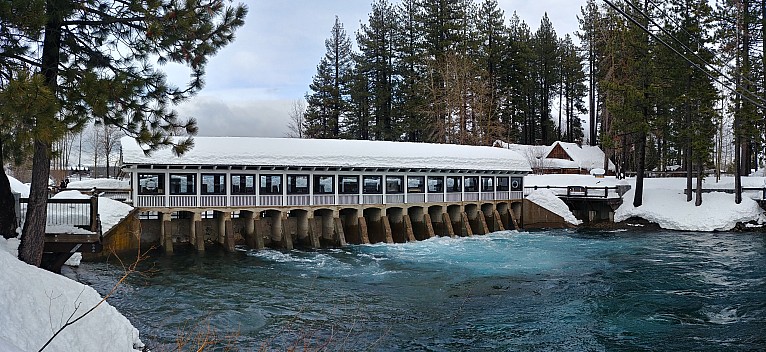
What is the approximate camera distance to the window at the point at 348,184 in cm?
2905

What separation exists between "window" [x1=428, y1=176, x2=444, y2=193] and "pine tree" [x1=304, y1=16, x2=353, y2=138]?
2388 cm

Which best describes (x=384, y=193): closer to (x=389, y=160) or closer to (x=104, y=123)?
(x=389, y=160)

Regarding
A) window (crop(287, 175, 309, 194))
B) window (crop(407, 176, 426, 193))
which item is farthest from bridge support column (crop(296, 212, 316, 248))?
window (crop(407, 176, 426, 193))

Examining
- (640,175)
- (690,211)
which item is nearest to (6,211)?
(640,175)

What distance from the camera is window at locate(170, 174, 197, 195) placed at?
983 inches

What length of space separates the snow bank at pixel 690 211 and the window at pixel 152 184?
27223 mm

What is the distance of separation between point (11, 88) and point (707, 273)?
2188 centimetres

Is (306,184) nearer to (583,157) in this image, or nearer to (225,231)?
(225,231)

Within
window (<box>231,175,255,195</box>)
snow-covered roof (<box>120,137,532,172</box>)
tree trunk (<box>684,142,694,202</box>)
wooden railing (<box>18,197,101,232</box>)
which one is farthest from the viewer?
tree trunk (<box>684,142,694,202</box>)

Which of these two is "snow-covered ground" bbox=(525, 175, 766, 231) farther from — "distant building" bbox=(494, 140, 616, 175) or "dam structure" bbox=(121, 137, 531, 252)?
"distant building" bbox=(494, 140, 616, 175)

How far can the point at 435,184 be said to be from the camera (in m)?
32.9

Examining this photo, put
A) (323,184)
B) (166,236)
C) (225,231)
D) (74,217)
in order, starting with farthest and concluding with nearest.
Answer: (323,184) → (225,231) → (166,236) → (74,217)

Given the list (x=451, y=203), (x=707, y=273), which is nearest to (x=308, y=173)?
(x=451, y=203)

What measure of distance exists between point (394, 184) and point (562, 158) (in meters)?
32.1
